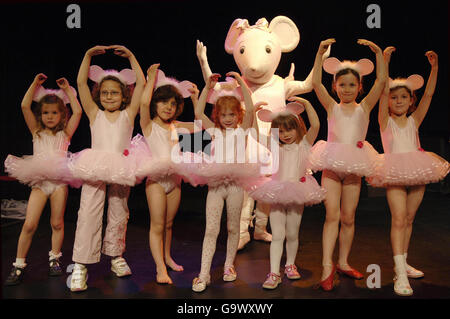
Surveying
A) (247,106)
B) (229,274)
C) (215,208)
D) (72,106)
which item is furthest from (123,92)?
(229,274)

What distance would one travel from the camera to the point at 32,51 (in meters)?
4.65

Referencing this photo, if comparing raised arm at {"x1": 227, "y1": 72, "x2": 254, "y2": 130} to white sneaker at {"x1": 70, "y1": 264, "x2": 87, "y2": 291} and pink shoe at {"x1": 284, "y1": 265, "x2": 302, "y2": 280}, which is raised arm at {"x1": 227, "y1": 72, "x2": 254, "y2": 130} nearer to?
pink shoe at {"x1": 284, "y1": 265, "x2": 302, "y2": 280}

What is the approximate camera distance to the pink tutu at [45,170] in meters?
2.67

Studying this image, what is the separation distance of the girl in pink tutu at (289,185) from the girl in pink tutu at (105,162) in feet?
2.78

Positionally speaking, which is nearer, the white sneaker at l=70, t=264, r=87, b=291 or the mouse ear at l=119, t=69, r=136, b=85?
the white sneaker at l=70, t=264, r=87, b=291

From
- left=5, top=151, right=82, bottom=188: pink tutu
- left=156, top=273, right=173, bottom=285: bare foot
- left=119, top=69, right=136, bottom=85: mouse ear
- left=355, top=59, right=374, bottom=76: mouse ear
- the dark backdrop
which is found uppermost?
the dark backdrop

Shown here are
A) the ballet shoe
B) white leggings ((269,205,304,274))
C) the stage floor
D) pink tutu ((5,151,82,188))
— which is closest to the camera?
the stage floor

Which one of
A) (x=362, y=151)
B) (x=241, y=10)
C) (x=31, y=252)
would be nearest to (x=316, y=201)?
(x=362, y=151)

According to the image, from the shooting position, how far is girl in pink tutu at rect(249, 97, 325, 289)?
251 cm

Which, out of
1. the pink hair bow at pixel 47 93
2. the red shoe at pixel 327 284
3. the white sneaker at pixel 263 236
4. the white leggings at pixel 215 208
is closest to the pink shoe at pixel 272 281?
the red shoe at pixel 327 284

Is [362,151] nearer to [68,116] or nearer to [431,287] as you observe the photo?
[431,287]

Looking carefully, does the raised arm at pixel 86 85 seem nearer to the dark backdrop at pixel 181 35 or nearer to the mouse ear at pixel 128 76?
the mouse ear at pixel 128 76

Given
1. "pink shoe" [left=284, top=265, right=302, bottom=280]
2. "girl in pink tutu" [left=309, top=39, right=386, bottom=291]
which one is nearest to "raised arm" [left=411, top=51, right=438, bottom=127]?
"girl in pink tutu" [left=309, top=39, right=386, bottom=291]

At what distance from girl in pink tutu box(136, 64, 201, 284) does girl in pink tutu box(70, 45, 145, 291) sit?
0.29 ft
